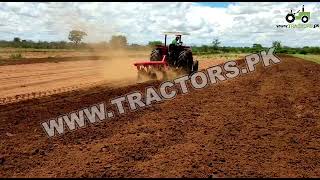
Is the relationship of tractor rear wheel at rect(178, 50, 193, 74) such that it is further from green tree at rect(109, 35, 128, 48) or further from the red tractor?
green tree at rect(109, 35, 128, 48)

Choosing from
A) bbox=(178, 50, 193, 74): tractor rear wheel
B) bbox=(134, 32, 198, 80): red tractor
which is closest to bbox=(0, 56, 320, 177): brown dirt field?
bbox=(134, 32, 198, 80): red tractor

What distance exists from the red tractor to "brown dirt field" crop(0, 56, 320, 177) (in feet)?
15.8

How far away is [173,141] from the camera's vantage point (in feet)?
25.7

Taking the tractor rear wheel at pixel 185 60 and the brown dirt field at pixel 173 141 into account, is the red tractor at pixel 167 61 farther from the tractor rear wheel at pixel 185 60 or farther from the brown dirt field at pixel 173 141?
the brown dirt field at pixel 173 141

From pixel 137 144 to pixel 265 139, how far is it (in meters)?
2.45

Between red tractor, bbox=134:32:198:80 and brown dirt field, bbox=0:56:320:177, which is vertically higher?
red tractor, bbox=134:32:198:80

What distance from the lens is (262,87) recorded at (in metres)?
15.8

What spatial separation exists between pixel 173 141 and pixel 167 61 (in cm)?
972

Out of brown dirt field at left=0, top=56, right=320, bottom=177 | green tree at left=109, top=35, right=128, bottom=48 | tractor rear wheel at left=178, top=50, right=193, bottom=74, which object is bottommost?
brown dirt field at left=0, top=56, right=320, bottom=177

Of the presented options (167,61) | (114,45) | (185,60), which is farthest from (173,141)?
(114,45)

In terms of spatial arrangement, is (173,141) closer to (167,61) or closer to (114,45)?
(167,61)

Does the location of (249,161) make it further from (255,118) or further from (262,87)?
(262,87)

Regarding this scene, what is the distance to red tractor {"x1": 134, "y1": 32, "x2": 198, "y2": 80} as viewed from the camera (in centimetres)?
1670

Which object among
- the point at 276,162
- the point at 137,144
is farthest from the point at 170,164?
the point at 276,162
